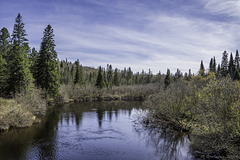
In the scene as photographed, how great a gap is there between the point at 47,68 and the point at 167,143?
101 ft

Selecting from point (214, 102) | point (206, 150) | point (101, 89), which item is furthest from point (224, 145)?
point (101, 89)

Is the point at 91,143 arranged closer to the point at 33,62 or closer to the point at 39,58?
the point at 39,58

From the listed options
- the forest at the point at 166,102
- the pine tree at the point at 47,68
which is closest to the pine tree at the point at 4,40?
the forest at the point at 166,102

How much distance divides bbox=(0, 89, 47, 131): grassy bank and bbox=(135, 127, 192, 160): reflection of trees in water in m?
14.5

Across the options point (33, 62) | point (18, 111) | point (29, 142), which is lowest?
point (29, 142)

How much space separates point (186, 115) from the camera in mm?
23188

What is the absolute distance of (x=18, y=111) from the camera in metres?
23.3

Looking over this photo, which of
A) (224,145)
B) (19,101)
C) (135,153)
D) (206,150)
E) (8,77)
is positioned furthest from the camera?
(8,77)

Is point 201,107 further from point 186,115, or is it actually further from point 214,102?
point 186,115

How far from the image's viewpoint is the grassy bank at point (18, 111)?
72.6ft

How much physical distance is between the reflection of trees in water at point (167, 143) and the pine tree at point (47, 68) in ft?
78.8

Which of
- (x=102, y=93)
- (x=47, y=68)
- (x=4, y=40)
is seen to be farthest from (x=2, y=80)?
(x=102, y=93)

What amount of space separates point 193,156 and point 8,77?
3135 centimetres

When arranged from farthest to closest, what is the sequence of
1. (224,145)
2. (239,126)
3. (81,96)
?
(81,96)
(224,145)
(239,126)
